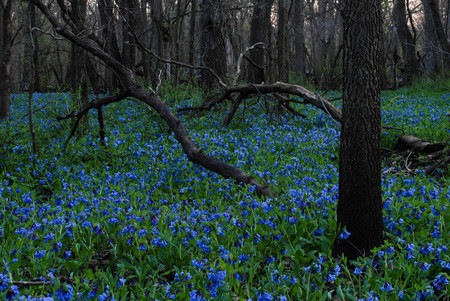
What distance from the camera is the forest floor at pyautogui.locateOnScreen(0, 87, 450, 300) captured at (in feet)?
8.01

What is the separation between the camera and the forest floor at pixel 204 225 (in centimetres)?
244

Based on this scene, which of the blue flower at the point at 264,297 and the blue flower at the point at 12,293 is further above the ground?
the blue flower at the point at 12,293

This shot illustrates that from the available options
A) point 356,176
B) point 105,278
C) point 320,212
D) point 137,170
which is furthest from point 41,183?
point 356,176

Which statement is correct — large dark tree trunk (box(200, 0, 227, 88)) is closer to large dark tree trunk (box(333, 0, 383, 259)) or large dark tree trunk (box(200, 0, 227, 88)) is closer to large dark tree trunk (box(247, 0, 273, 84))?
large dark tree trunk (box(247, 0, 273, 84))

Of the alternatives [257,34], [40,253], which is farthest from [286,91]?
[257,34]

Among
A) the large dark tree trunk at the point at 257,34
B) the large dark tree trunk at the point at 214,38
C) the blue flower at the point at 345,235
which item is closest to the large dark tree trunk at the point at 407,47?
the large dark tree trunk at the point at 257,34

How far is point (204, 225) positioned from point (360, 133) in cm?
145

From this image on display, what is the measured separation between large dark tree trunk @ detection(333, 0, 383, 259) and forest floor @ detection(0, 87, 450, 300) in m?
0.17

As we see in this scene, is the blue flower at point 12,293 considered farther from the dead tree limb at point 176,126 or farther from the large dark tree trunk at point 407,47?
the large dark tree trunk at point 407,47

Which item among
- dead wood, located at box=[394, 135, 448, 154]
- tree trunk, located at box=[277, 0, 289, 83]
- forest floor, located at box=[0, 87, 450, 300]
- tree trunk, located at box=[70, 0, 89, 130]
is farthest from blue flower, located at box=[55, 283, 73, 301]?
tree trunk, located at box=[277, 0, 289, 83]

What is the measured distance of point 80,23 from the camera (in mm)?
8062

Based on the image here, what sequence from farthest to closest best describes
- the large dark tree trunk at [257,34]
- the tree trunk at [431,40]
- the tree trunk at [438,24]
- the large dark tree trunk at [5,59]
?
the tree trunk at [431,40] < the large dark tree trunk at [257,34] < the tree trunk at [438,24] < the large dark tree trunk at [5,59]

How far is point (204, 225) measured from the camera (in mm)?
3389

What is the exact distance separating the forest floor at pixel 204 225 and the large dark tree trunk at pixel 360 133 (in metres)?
0.17
